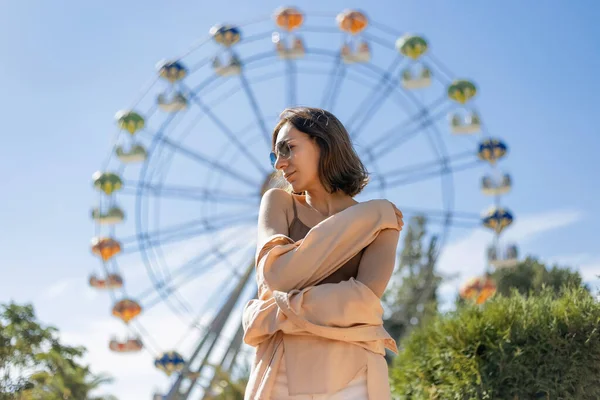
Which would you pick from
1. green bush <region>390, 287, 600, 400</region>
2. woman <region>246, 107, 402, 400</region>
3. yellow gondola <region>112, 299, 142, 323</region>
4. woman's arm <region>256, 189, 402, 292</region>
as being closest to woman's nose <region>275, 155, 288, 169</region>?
woman <region>246, 107, 402, 400</region>

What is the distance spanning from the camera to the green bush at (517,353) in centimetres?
499

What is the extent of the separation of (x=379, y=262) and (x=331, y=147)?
374 millimetres

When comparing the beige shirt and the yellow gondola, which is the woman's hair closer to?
the beige shirt

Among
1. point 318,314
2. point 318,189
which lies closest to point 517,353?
point 318,189

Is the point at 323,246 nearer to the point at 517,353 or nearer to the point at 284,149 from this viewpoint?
the point at 284,149

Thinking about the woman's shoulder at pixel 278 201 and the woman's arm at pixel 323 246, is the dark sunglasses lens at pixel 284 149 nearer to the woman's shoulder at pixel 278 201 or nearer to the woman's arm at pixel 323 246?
the woman's shoulder at pixel 278 201

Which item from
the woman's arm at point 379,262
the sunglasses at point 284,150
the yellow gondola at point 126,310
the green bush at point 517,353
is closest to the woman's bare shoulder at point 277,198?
the sunglasses at point 284,150

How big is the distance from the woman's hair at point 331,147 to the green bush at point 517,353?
3034 millimetres

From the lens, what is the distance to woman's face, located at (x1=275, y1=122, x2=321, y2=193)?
94.8 inches

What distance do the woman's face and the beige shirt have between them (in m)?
0.21

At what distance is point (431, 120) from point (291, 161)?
16220mm

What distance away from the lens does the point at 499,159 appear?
18.0 m

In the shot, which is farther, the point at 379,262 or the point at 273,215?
the point at 273,215

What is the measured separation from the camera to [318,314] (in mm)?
2123
